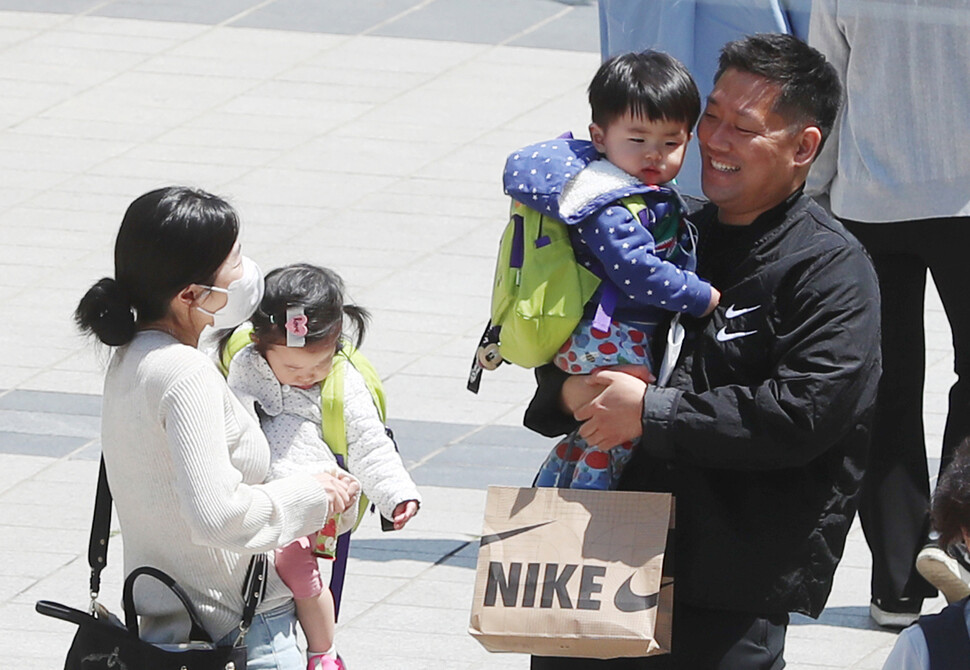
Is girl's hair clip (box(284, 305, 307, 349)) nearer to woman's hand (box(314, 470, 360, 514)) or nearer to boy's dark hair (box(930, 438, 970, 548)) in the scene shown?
woman's hand (box(314, 470, 360, 514))

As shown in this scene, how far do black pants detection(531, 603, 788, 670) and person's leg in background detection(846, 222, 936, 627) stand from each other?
1.66 meters

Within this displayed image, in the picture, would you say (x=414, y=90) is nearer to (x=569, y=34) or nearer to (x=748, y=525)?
(x=569, y=34)

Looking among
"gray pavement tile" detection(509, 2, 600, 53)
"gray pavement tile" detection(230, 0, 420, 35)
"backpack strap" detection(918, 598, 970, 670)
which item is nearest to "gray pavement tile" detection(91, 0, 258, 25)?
"gray pavement tile" detection(230, 0, 420, 35)

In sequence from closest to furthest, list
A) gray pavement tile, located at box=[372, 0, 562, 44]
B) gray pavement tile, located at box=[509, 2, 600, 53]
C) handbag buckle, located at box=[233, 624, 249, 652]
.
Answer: handbag buckle, located at box=[233, 624, 249, 652], gray pavement tile, located at box=[509, 2, 600, 53], gray pavement tile, located at box=[372, 0, 562, 44]

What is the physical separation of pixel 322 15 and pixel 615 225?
8468 millimetres

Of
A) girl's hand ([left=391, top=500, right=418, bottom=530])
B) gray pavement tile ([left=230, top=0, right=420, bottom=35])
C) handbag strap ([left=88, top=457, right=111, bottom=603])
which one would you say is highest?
handbag strap ([left=88, top=457, right=111, bottom=603])

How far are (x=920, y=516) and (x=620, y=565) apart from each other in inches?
79.1

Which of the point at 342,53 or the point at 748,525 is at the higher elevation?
the point at 748,525

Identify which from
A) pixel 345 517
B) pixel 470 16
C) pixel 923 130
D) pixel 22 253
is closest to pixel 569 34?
pixel 470 16

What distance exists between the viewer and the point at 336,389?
401cm

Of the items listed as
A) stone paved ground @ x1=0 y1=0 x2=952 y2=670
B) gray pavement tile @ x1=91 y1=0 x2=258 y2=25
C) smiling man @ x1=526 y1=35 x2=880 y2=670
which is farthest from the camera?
gray pavement tile @ x1=91 y1=0 x2=258 y2=25

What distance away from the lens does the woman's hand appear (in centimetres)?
370

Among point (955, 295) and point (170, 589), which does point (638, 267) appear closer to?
point (170, 589)

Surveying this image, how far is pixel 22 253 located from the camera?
848cm
